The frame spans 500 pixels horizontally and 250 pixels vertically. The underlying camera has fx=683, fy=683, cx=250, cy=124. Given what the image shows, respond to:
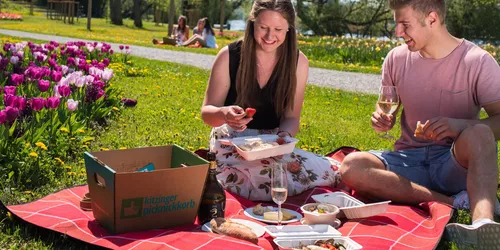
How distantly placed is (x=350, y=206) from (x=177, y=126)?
3196 millimetres

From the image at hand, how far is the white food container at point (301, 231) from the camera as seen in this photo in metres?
3.47

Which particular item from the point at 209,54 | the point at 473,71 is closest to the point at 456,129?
the point at 473,71

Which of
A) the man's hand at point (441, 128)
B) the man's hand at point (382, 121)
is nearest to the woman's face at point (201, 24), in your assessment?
the man's hand at point (382, 121)

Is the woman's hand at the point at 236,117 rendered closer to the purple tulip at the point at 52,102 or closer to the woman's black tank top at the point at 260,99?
the woman's black tank top at the point at 260,99

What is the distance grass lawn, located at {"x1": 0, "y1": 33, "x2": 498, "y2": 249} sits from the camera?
3668 millimetres

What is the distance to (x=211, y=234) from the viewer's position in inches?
138

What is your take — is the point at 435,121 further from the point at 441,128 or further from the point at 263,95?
the point at 263,95

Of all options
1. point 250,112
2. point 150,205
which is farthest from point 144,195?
point 250,112

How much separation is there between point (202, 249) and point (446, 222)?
4.74 feet

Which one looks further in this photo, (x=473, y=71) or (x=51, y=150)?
(x=51, y=150)

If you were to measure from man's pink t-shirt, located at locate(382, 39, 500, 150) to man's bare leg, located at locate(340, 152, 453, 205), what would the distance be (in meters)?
0.36

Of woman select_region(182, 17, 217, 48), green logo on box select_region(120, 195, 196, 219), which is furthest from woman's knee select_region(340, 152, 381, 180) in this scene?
woman select_region(182, 17, 217, 48)

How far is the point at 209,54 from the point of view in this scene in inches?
718

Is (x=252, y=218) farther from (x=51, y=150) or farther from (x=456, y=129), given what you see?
(x=51, y=150)
